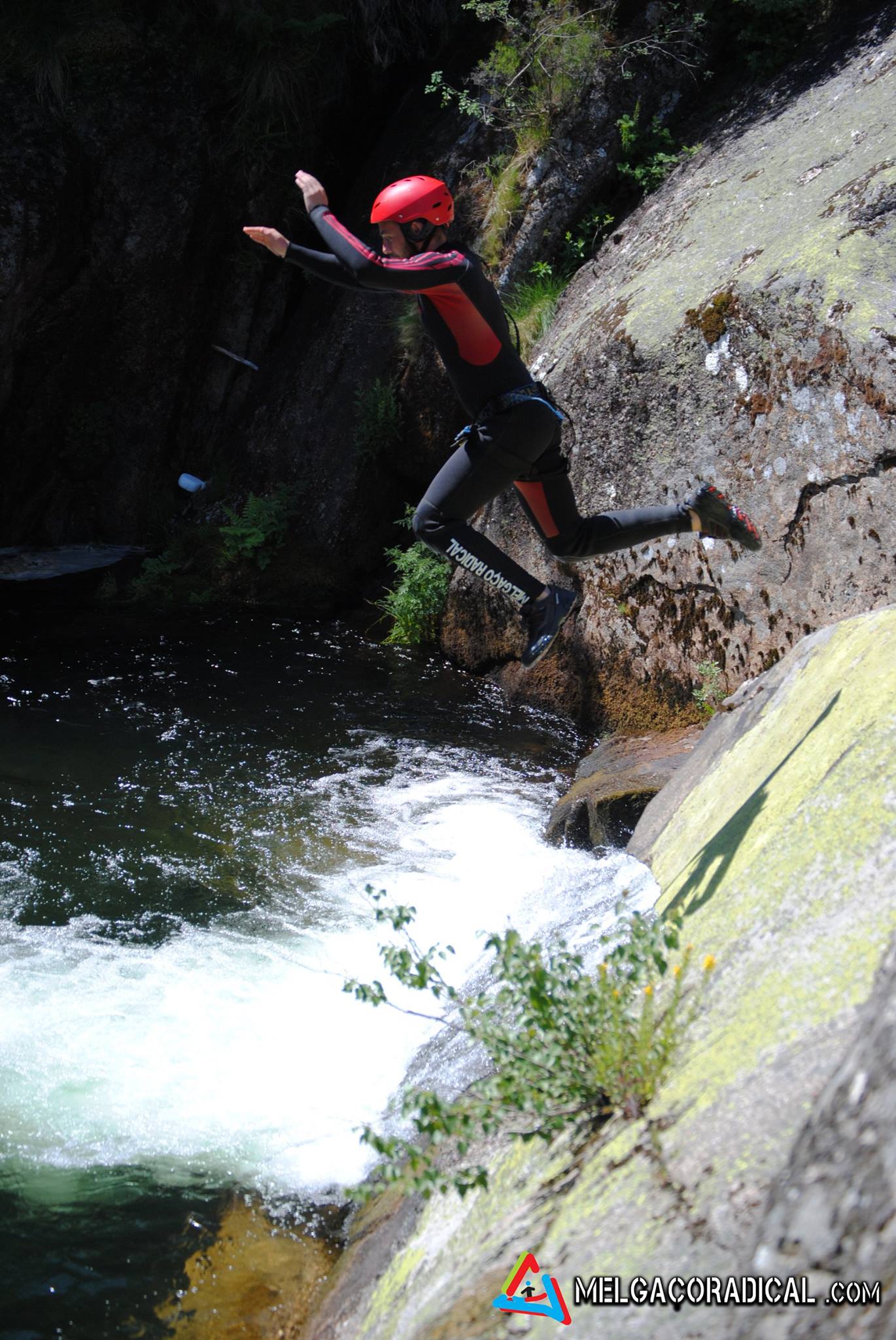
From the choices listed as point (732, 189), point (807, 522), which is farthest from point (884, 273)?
point (732, 189)

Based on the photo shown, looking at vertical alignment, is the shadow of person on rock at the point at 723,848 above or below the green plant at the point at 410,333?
below

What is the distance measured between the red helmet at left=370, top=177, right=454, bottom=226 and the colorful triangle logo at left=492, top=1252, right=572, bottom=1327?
3873 mm

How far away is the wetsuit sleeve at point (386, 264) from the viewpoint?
14.5 feet

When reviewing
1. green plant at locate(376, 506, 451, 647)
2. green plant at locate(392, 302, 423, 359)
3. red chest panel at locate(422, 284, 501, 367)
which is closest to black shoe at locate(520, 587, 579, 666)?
red chest panel at locate(422, 284, 501, 367)

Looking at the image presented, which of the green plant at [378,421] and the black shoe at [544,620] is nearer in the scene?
the black shoe at [544,620]

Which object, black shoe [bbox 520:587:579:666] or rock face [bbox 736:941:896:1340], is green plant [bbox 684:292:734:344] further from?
rock face [bbox 736:941:896:1340]

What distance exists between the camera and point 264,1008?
484cm

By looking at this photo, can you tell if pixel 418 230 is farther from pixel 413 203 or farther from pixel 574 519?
pixel 574 519

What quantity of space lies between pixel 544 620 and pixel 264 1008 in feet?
6.92

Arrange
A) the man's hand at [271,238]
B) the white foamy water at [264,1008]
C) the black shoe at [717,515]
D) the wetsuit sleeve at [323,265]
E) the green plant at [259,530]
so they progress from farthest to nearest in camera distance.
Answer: the green plant at [259,530] < the black shoe at [717,515] < the wetsuit sleeve at [323,265] < the man's hand at [271,238] < the white foamy water at [264,1008]

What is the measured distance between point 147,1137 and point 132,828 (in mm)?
2601

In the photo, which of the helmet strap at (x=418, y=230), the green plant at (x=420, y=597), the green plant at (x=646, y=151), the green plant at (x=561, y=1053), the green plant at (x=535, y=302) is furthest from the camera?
the green plant at (x=420, y=597)

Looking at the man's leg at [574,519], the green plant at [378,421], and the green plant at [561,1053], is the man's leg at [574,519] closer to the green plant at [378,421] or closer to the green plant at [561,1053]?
the green plant at [561,1053]

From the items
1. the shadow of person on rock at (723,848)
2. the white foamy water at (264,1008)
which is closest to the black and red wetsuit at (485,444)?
the shadow of person on rock at (723,848)
